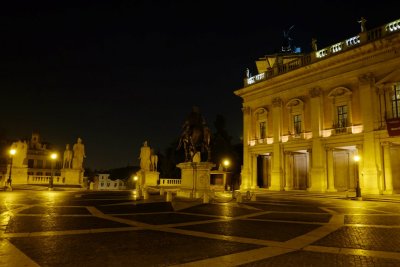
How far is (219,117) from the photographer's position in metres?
56.9

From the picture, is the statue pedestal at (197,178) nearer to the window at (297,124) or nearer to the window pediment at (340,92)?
the window pediment at (340,92)

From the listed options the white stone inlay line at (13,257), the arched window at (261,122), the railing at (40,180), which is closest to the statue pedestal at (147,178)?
the railing at (40,180)

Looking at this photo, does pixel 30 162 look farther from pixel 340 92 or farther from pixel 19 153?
pixel 340 92

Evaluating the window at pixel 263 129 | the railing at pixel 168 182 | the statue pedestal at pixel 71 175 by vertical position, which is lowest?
the railing at pixel 168 182

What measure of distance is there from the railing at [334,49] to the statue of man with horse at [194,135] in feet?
57.3

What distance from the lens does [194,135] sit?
68.1 ft

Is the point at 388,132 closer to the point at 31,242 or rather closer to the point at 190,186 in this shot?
the point at 190,186

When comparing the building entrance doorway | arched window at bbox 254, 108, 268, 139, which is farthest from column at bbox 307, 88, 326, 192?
the building entrance doorway

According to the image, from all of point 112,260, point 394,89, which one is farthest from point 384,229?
point 394,89

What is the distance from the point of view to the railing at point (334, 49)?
2720cm

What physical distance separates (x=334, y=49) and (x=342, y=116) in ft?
21.6

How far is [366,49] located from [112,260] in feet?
96.5

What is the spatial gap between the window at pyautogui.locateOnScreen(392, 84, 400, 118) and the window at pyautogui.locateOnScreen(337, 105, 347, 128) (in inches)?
168

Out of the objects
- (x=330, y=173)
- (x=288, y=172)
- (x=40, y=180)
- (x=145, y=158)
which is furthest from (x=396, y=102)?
(x=40, y=180)
